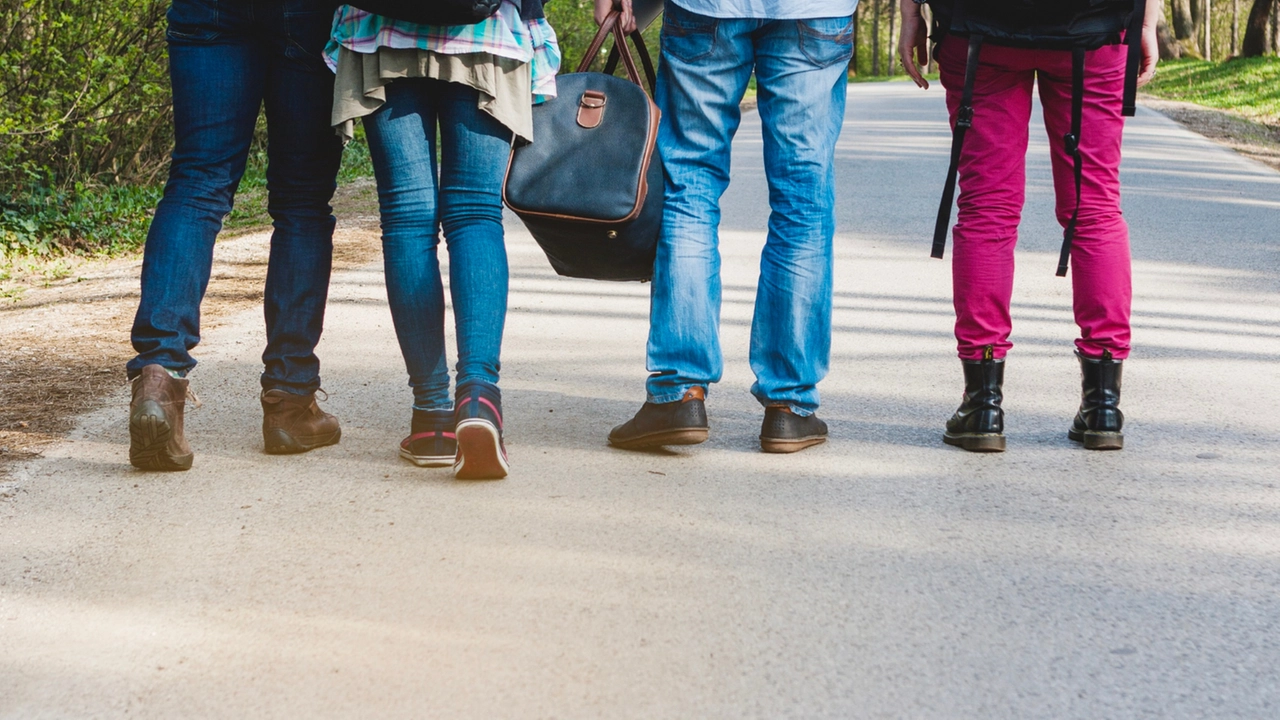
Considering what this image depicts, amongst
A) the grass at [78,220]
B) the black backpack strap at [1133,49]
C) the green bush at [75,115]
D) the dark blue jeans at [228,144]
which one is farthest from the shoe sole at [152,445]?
the green bush at [75,115]

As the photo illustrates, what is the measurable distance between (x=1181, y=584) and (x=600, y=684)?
51.5 inches

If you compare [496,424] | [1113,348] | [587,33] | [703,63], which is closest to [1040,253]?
[1113,348]

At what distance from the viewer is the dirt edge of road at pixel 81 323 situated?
4137 mm

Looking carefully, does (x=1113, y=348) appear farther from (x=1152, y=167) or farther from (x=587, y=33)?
(x=587, y=33)

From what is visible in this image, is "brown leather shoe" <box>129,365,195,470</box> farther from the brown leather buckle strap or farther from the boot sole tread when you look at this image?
the boot sole tread

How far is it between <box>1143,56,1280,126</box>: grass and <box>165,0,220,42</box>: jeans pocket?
17.2 meters

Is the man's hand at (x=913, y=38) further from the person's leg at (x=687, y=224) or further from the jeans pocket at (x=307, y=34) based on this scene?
the jeans pocket at (x=307, y=34)

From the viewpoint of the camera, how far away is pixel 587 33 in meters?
20.8

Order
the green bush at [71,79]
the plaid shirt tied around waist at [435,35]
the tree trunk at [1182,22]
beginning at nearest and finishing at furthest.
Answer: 1. the plaid shirt tied around waist at [435,35]
2. the green bush at [71,79]
3. the tree trunk at [1182,22]

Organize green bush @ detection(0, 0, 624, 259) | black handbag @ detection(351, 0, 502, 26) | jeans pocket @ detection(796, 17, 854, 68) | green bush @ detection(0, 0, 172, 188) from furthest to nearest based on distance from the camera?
1. green bush @ detection(0, 0, 172, 188)
2. green bush @ detection(0, 0, 624, 259)
3. jeans pocket @ detection(796, 17, 854, 68)
4. black handbag @ detection(351, 0, 502, 26)

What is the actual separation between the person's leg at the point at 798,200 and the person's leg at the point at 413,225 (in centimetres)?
93

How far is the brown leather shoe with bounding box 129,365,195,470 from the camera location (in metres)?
3.37

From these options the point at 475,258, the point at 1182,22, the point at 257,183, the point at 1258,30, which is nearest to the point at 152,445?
the point at 475,258

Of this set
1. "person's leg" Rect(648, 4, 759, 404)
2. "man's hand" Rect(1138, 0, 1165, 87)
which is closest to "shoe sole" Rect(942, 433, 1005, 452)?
"person's leg" Rect(648, 4, 759, 404)
